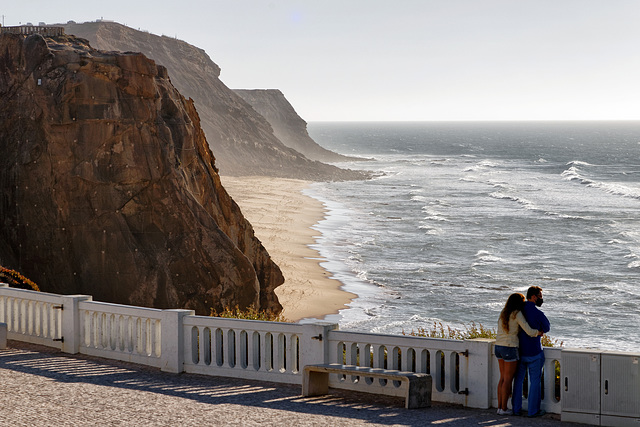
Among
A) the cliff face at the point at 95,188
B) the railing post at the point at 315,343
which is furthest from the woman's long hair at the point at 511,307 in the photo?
the cliff face at the point at 95,188

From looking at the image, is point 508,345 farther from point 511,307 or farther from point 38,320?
point 38,320

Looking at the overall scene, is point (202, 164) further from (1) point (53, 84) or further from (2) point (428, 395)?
(2) point (428, 395)

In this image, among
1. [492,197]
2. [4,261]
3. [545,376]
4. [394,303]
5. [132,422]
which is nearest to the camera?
[132,422]

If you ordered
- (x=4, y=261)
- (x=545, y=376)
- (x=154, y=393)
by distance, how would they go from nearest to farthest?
1. (x=545, y=376)
2. (x=154, y=393)
3. (x=4, y=261)

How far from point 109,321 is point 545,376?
20.3 ft

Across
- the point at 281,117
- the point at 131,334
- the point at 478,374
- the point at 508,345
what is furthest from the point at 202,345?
the point at 281,117

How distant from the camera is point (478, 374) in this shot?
9734mm

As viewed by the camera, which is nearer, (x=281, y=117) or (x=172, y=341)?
(x=172, y=341)

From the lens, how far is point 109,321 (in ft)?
39.6

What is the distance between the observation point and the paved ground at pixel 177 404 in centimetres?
897

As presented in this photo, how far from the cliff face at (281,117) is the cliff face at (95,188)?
126223mm

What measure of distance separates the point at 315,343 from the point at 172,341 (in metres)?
2.09

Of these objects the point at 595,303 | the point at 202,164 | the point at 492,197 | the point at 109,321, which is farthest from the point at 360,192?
the point at 109,321

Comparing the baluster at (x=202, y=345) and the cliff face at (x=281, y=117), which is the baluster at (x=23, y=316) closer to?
the baluster at (x=202, y=345)
